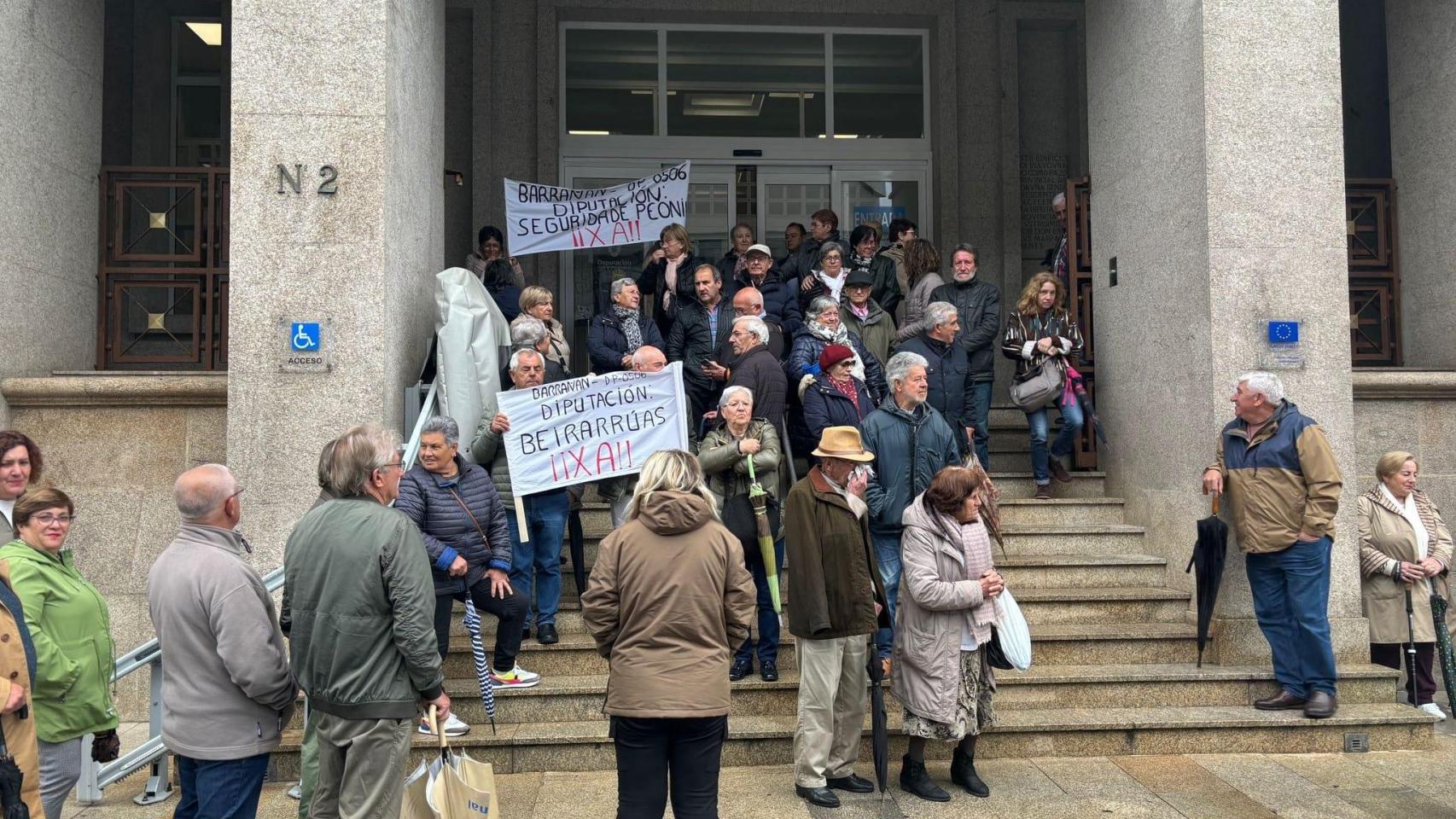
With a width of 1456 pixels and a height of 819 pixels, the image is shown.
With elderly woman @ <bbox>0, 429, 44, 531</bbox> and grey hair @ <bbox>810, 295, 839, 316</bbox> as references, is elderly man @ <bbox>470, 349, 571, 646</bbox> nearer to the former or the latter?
grey hair @ <bbox>810, 295, 839, 316</bbox>

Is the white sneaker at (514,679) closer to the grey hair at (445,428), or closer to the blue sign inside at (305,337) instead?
the grey hair at (445,428)

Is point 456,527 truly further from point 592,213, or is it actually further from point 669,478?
point 592,213

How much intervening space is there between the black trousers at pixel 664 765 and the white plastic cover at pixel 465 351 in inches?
147

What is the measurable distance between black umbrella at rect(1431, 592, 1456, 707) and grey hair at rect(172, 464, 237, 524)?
758cm

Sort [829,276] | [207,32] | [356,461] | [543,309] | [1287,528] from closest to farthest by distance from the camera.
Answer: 1. [356,461]
2. [1287,528]
3. [543,309]
4. [829,276]
5. [207,32]

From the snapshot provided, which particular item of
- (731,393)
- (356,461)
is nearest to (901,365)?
(731,393)

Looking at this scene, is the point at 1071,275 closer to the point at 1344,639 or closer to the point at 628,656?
the point at 1344,639

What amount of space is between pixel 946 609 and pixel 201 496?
145 inches

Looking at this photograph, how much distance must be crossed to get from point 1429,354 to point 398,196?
28.5 ft

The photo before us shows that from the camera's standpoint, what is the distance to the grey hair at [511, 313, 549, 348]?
8.19 meters

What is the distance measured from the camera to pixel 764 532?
23.5ft

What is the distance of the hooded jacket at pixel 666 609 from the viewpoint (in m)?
4.66

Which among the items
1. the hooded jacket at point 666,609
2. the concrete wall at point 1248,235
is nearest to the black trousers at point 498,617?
the hooded jacket at point 666,609

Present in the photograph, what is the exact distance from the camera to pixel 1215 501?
25.7ft
